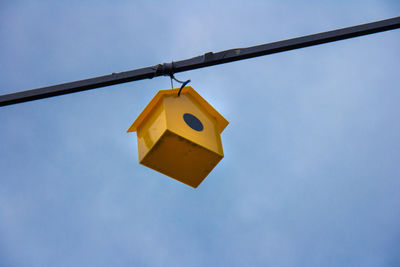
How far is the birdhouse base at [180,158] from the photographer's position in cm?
386

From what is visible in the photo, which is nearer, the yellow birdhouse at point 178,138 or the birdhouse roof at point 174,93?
the yellow birdhouse at point 178,138

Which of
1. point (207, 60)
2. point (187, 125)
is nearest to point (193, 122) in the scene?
point (187, 125)

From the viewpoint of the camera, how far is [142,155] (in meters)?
4.05

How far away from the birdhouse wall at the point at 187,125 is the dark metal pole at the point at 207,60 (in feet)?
2.22

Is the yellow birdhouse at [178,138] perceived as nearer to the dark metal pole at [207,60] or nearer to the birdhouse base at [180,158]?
the birdhouse base at [180,158]

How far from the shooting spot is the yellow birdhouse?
153 inches

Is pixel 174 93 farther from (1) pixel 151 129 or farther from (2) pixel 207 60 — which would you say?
(2) pixel 207 60

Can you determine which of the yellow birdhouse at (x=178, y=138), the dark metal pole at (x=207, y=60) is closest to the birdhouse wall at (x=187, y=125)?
the yellow birdhouse at (x=178, y=138)

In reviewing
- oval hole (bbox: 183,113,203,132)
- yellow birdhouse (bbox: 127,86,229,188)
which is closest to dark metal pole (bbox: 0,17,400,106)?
yellow birdhouse (bbox: 127,86,229,188)

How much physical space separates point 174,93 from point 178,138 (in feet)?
2.06

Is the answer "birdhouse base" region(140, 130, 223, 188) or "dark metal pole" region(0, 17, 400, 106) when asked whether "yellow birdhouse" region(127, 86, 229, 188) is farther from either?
"dark metal pole" region(0, 17, 400, 106)

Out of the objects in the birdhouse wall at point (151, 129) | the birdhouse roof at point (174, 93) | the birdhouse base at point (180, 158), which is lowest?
the birdhouse base at point (180, 158)

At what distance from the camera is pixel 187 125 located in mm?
4059

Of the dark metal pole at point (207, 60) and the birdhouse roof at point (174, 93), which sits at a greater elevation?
the birdhouse roof at point (174, 93)
